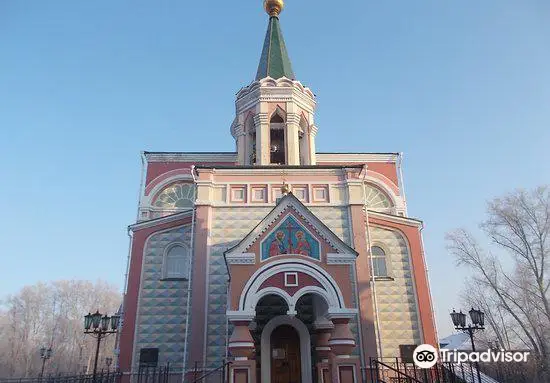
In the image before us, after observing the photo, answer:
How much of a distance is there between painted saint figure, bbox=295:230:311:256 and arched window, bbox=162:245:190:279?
5.82 metres

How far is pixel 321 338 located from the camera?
44.9ft

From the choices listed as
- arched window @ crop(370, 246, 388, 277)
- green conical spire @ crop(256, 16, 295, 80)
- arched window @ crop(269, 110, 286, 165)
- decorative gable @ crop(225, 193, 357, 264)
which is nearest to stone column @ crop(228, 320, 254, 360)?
decorative gable @ crop(225, 193, 357, 264)

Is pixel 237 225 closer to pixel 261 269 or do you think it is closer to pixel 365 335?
pixel 261 269

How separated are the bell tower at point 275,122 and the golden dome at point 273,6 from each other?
4.97 metres

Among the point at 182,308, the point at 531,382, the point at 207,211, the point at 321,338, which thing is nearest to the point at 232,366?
the point at 321,338

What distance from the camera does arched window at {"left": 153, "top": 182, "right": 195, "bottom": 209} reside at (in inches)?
819

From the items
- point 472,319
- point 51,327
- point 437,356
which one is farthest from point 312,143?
point 51,327

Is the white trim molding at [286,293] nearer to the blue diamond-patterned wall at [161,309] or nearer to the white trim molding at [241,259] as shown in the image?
the white trim molding at [241,259]

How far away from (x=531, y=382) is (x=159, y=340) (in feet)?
51.9

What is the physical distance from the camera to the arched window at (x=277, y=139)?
60.6 feet

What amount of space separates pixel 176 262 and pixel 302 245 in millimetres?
6384

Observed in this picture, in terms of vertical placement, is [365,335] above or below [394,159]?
below

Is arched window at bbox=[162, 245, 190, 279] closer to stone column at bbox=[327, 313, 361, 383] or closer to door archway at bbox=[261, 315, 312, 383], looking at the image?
door archway at bbox=[261, 315, 312, 383]

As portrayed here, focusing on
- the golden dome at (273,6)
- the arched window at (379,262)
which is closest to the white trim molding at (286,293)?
the arched window at (379,262)
